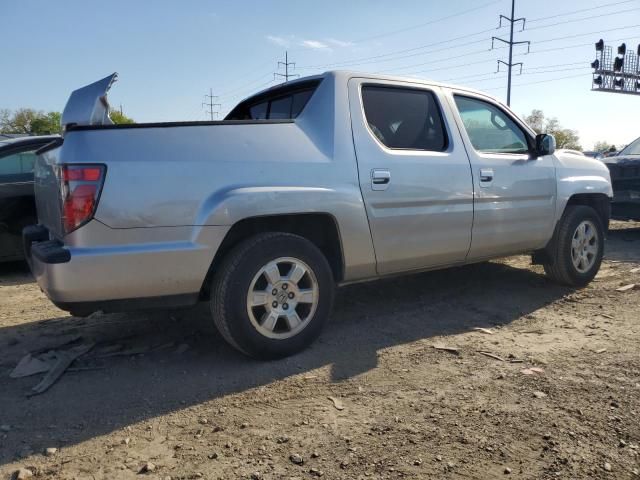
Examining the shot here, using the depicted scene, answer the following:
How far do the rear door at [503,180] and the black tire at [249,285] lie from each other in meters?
1.64

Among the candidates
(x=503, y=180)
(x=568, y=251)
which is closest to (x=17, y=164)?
(x=503, y=180)

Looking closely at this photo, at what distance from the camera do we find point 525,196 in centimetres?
483

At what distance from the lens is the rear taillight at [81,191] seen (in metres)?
2.90

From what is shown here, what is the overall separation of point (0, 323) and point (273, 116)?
2898 millimetres

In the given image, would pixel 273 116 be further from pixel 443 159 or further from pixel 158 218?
pixel 158 218

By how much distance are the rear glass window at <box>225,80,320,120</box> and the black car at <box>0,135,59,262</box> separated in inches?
99.3

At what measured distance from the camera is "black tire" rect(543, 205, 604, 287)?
5215mm

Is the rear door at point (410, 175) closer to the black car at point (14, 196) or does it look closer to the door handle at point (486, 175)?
the door handle at point (486, 175)

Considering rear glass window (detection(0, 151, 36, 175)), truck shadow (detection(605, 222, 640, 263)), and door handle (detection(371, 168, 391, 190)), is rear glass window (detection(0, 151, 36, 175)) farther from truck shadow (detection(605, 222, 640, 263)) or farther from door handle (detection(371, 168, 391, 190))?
truck shadow (detection(605, 222, 640, 263))

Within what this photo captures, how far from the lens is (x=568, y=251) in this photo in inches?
206

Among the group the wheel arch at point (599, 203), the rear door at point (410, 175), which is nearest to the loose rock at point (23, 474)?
the rear door at point (410, 175)

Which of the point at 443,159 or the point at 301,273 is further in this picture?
the point at 443,159

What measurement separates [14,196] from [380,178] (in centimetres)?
449

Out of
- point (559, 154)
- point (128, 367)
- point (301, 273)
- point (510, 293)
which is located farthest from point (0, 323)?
point (559, 154)
